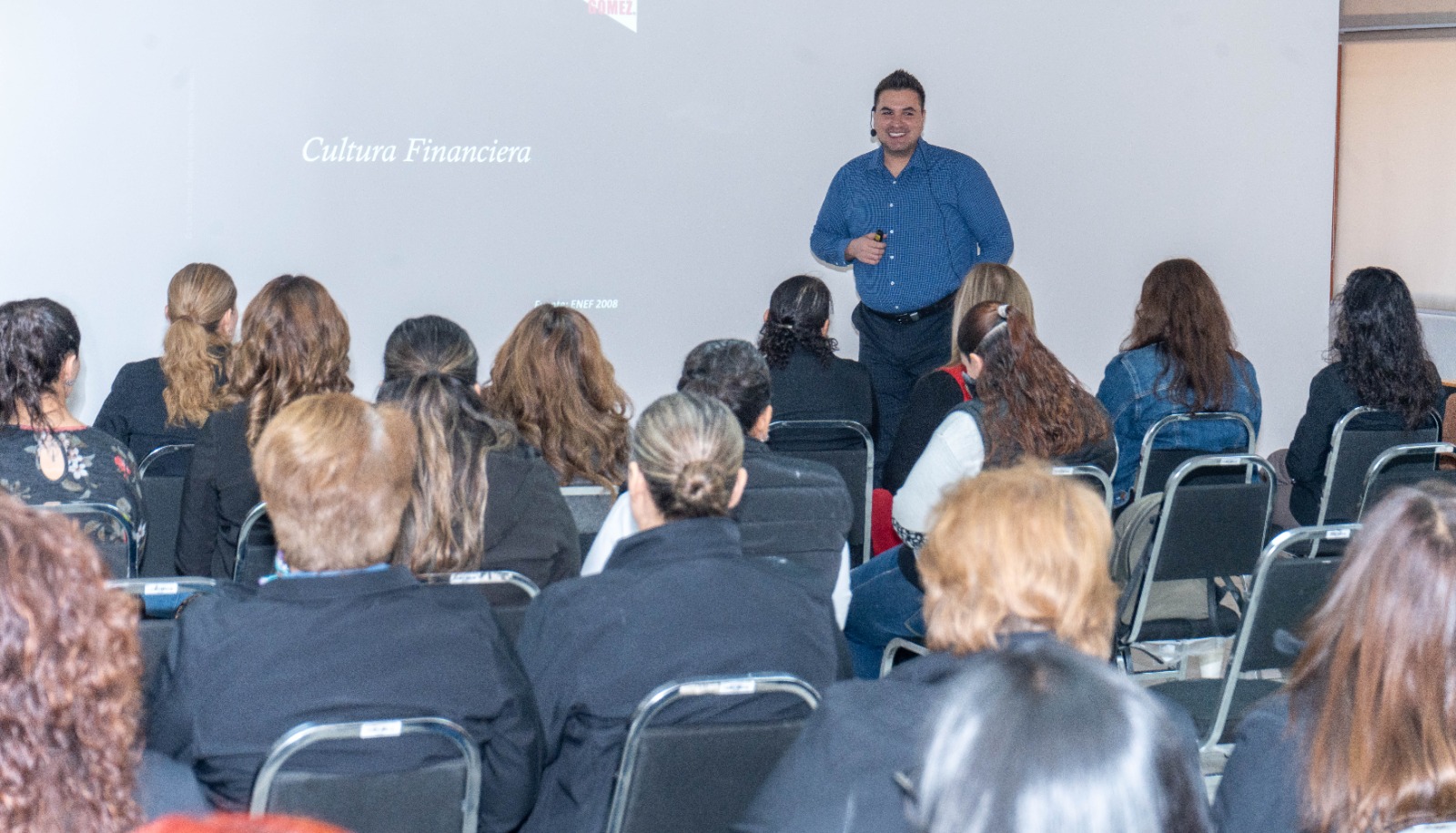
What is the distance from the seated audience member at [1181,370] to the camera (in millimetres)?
4035

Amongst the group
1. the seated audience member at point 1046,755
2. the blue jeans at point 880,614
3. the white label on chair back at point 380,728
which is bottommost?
the blue jeans at point 880,614

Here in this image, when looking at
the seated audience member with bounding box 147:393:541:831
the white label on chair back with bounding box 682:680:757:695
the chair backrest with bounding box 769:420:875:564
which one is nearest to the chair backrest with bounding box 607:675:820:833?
the white label on chair back with bounding box 682:680:757:695

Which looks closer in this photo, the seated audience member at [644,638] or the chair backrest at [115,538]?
the seated audience member at [644,638]

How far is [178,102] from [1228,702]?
4377 mm

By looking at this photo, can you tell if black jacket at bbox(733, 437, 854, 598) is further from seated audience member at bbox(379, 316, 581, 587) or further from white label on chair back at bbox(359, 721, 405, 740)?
white label on chair back at bbox(359, 721, 405, 740)

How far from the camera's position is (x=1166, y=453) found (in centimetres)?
401

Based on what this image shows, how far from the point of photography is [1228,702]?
2709 mm

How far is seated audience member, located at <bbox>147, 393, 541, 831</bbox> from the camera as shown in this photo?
5.79ft

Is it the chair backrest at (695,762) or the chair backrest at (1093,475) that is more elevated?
the chair backrest at (1093,475)

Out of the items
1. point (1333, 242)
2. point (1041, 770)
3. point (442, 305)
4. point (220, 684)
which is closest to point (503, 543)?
point (220, 684)

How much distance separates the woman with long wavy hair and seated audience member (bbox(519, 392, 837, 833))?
1.35 meters

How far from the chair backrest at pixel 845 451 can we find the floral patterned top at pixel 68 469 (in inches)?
68.8

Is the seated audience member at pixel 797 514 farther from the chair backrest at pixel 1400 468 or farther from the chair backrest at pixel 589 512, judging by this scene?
the chair backrest at pixel 1400 468

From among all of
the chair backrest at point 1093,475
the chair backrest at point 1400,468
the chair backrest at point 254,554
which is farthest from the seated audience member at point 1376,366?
the chair backrest at point 254,554
